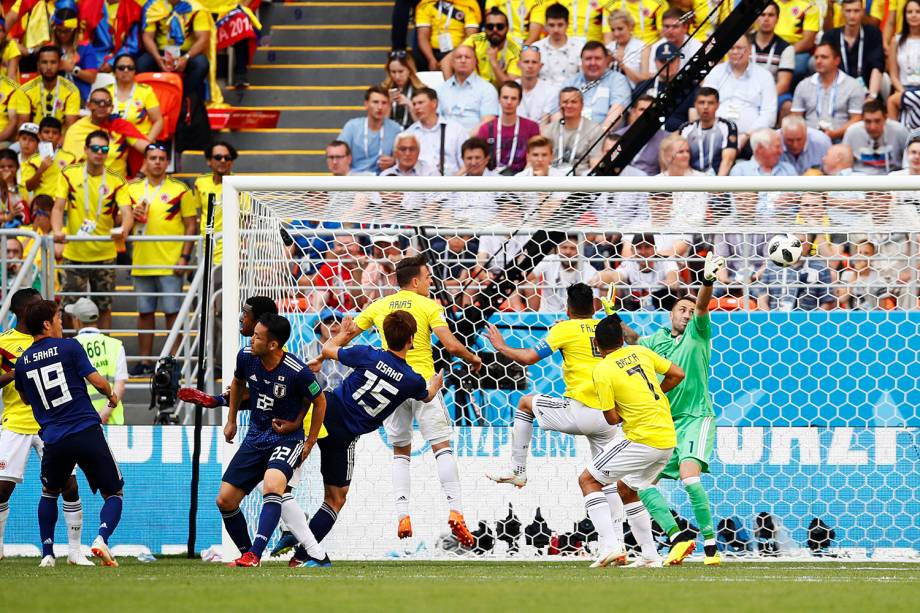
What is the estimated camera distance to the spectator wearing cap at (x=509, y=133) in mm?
14008

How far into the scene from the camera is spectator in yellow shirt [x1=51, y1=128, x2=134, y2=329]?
13.9 meters

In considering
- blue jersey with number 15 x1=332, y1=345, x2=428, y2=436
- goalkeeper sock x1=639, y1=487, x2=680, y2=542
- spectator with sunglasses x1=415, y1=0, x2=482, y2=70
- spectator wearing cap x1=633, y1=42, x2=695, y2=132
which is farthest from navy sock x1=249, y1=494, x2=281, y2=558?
spectator with sunglasses x1=415, y1=0, x2=482, y2=70

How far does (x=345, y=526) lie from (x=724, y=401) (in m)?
3.22

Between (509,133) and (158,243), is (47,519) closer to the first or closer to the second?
(158,243)

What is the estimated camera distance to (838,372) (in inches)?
450

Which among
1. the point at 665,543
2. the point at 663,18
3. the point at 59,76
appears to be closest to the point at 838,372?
the point at 665,543

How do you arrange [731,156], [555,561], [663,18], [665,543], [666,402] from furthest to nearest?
1. [663,18]
2. [731,156]
3. [665,543]
4. [555,561]
5. [666,402]

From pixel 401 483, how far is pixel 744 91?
20.8 feet

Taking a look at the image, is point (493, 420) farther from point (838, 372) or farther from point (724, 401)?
point (838, 372)

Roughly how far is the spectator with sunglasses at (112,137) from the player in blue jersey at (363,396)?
254 inches

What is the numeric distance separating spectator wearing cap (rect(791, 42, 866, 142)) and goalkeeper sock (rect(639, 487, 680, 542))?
556cm

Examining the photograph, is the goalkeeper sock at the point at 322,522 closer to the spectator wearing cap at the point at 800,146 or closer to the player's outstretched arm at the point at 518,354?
the player's outstretched arm at the point at 518,354

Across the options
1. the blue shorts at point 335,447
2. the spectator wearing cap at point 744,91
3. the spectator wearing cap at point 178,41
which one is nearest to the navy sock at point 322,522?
the blue shorts at point 335,447

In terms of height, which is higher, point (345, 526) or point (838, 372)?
point (838, 372)
